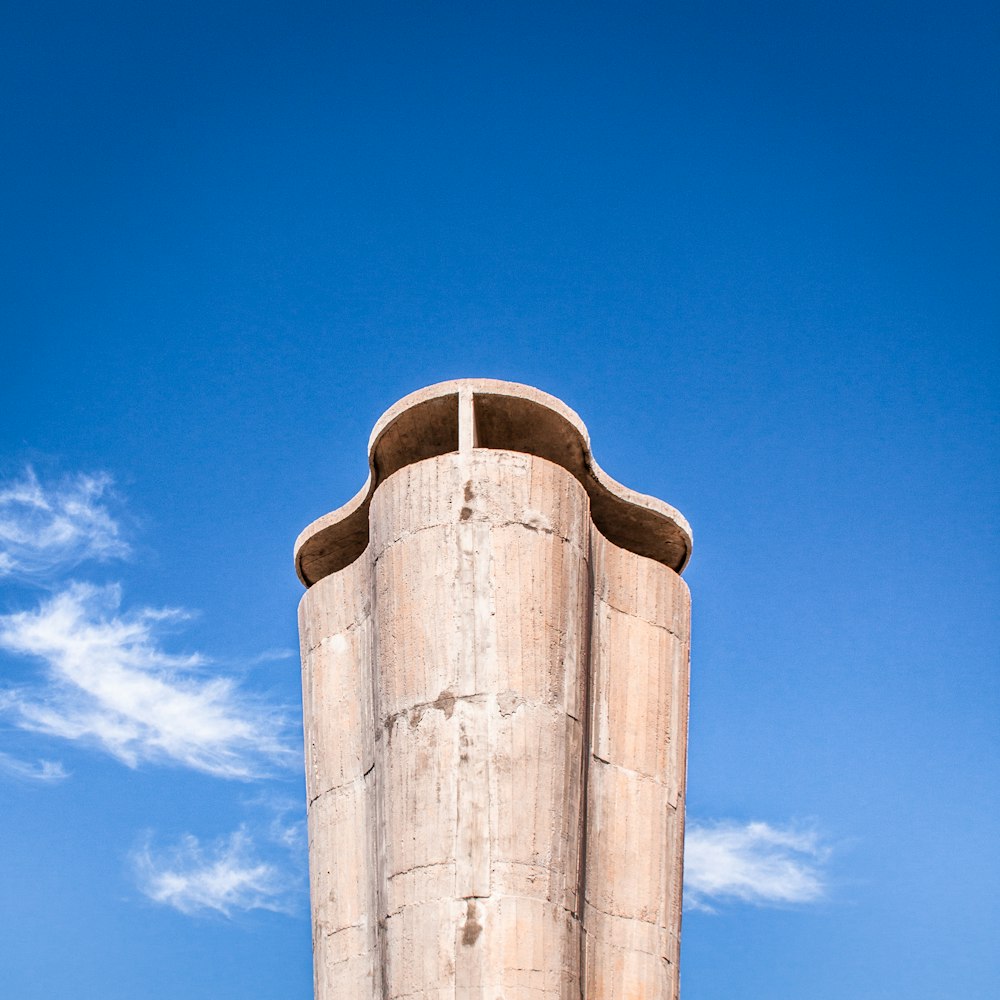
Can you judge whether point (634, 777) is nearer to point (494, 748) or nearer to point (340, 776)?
point (494, 748)

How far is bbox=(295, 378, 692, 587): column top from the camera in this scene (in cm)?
1383

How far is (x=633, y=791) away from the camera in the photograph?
13.3m

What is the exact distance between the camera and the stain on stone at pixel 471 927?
37.5 ft

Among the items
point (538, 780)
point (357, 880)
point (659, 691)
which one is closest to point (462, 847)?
point (538, 780)

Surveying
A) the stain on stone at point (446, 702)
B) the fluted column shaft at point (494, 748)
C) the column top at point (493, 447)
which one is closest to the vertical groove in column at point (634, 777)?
the fluted column shaft at point (494, 748)

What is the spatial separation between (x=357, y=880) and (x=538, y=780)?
7.55 feet

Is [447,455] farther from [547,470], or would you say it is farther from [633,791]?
[633,791]

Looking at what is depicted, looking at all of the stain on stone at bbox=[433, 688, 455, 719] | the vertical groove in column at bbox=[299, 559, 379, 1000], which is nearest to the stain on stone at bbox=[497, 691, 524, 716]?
the stain on stone at bbox=[433, 688, 455, 719]

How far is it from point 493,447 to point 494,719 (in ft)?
10.6

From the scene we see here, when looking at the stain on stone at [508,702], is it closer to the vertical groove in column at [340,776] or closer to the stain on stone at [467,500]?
the stain on stone at [467,500]

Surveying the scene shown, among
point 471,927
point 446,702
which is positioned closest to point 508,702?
point 446,702

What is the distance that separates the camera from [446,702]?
12.2m

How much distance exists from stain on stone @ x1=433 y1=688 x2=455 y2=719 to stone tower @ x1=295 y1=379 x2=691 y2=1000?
0.08 feet

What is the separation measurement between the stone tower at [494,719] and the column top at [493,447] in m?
0.02
